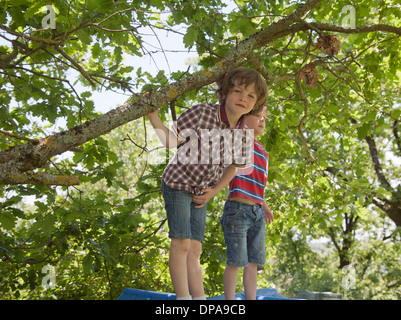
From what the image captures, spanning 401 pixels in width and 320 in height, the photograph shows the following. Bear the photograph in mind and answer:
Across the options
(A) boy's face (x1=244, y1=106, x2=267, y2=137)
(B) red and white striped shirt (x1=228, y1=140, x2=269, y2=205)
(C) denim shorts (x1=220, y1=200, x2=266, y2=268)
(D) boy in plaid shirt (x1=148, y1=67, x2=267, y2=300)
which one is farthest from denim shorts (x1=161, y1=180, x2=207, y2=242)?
(A) boy's face (x1=244, y1=106, x2=267, y2=137)

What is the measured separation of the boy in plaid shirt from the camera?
6.63 feet

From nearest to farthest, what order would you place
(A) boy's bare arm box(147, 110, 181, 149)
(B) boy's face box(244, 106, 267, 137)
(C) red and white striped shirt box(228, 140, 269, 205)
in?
(A) boy's bare arm box(147, 110, 181, 149) → (C) red and white striped shirt box(228, 140, 269, 205) → (B) boy's face box(244, 106, 267, 137)

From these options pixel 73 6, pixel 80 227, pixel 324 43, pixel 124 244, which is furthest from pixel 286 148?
pixel 73 6

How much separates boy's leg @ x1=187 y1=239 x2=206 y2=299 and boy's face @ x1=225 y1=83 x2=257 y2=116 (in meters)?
0.79

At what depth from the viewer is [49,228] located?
249 cm

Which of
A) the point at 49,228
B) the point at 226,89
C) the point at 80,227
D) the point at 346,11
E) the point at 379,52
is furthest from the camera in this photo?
the point at 80,227

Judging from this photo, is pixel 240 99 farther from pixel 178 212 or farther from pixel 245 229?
pixel 245 229

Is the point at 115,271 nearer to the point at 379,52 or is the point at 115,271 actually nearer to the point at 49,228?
the point at 49,228

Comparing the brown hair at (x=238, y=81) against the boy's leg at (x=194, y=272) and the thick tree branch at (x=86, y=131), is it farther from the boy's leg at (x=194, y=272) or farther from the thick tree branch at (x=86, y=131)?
the boy's leg at (x=194, y=272)

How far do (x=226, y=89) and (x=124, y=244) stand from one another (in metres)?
2.01

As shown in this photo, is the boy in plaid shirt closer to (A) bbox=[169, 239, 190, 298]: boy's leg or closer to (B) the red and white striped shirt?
(A) bbox=[169, 239, 190, 298]: boy's leg

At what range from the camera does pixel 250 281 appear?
254 cm

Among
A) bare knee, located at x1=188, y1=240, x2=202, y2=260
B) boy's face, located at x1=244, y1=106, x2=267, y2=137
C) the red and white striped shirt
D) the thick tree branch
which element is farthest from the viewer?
boy's face, located at x1=244, y1=106, x2=267, y2=137
